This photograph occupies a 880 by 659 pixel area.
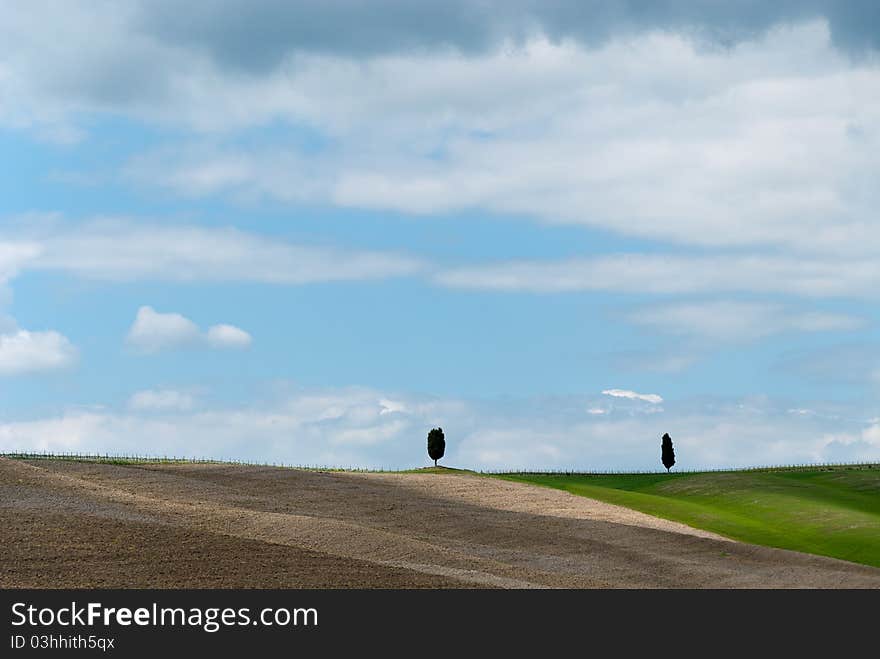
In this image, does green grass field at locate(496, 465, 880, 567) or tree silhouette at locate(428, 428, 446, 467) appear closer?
green grass field at locate(496, 465, 880, 567)

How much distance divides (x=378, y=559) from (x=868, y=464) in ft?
236

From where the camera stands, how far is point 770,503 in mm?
64188

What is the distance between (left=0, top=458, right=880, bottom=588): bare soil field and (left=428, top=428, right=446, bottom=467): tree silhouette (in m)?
24.3

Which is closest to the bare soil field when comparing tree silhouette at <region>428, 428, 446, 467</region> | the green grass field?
the green grass field

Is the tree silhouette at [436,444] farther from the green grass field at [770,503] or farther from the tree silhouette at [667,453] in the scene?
the tree silhouette at [667,453]

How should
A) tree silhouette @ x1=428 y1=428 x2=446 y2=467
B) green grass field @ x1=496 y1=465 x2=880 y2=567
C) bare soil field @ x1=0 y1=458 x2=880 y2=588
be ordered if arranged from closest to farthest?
1. bare soil field @ x1=0 y1=458 x2=880 y2=588
2. green grass field @ x1=496 y1=465 x2=880 y2=567
3. tree silhouette @ x1=428 y1=428 x2=446 y2=467

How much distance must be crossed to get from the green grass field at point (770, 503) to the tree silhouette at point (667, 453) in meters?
5.20

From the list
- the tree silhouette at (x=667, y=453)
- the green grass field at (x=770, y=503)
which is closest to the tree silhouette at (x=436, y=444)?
the green grass field at (x=770, y=503)

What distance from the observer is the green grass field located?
2047 inches

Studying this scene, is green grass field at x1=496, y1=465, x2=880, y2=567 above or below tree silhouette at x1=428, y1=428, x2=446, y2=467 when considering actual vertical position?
below

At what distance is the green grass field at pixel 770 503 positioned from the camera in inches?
2047

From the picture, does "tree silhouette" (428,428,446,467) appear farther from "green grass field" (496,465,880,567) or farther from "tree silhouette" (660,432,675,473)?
"tree silhouette" (660,432,675,473)
